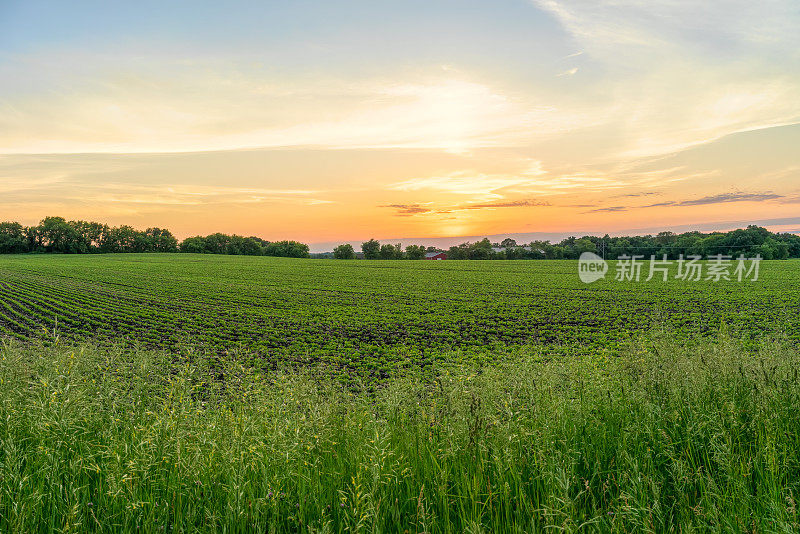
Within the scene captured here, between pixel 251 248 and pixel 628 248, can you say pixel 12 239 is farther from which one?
pixel 628 248

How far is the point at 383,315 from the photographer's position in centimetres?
3027

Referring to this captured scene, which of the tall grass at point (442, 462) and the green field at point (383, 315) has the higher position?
the tall grass at point (442, 462)

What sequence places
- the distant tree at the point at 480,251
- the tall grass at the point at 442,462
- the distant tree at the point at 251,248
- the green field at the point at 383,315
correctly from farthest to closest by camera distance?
1. the distant tree at the point at 251,248
2. the distant tree at the point at 480,251
3. the green field at the point at 383,315
4. the tall grass at the point at 442,462

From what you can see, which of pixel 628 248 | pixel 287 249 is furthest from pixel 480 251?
pixel 287 249

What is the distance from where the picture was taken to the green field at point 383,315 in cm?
2077

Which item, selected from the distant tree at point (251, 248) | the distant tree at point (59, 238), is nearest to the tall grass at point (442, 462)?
the distant tree at point (251, 248)

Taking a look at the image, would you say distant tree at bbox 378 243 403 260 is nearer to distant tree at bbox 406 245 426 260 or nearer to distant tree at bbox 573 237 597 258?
distant tree at bbox 406 245 426 260

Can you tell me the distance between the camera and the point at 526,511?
2750mm

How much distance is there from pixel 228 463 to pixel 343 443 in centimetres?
135

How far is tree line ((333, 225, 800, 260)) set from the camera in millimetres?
106938

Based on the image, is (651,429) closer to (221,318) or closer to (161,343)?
(161,343)

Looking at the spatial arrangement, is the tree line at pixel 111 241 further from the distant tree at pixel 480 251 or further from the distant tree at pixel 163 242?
the distant tree at pixel 480 251

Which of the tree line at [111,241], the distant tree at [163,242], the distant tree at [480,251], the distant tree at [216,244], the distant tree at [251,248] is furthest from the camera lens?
the distant tree at [251,248]

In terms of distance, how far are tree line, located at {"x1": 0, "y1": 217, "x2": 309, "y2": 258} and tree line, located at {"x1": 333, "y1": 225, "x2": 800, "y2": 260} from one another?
3225 centimetres
